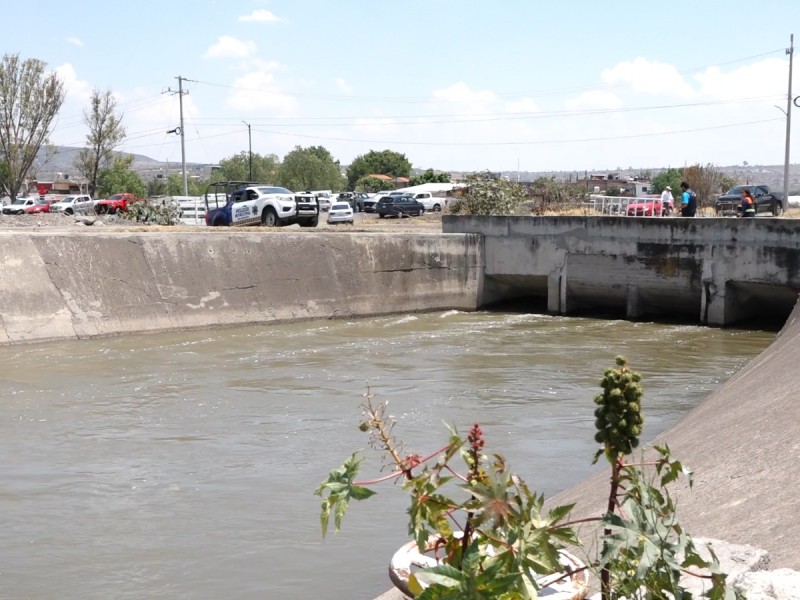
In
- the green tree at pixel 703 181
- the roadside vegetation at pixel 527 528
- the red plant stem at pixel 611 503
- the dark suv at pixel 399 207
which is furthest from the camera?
the green tree at pixel 703 181

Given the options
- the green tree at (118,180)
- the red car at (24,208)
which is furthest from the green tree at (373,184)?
the red car at (24,208)

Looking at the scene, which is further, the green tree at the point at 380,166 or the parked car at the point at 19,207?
the green tree at the point at 380,166

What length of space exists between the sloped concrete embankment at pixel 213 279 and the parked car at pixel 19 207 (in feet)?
115

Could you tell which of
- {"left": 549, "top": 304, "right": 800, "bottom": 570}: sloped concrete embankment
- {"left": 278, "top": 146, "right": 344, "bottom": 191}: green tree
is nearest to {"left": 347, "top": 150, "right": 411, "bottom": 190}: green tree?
{"left": 278, "top": 146, "right": 344, "bottom": 191}: green tree

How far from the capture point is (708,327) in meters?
23.9

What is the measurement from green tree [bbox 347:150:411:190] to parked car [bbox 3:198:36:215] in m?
58.6

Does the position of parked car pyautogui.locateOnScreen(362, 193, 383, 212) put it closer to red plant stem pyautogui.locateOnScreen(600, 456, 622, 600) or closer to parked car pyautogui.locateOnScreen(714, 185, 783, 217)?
parked car pyautogui.locateOnScreen(714, 185, 783, 217)

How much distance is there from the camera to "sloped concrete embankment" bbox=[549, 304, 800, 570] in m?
5.40

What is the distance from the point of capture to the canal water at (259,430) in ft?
25.0

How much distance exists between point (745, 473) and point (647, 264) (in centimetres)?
1918

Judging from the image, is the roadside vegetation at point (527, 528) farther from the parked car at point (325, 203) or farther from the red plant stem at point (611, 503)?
the parked car at point (325, 203)

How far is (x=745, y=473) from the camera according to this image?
6.59 m

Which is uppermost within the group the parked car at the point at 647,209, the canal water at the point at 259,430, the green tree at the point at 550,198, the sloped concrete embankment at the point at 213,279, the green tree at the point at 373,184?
the green tree at the point at 373,184

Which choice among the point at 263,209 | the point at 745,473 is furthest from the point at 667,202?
the point at 745,473
